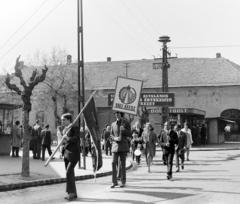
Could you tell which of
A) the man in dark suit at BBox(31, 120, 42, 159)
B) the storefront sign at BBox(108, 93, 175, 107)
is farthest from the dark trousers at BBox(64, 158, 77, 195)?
the storefront sign at BBox(108, 93, 175, 107)

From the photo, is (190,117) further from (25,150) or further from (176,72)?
(25,150)

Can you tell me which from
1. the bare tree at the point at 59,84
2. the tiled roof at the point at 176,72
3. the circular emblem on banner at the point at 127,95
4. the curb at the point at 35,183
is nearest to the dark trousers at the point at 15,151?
the curb at the point at 35,183

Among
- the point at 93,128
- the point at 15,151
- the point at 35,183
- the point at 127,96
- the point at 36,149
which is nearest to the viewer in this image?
the point at 93,128

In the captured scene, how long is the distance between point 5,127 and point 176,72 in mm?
41331

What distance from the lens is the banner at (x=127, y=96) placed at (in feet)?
48.1

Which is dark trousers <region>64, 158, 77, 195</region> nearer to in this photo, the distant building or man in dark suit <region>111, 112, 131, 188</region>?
man in dark suit <region>111, 112, 131, 188</region>

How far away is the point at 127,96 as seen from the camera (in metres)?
15.0

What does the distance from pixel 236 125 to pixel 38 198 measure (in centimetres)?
4966

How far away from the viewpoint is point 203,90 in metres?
61.5

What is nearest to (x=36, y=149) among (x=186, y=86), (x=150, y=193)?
(x=150, y=193)

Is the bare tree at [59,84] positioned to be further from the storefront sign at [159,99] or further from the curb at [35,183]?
the curb at [35,183]

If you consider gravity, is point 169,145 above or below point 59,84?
below

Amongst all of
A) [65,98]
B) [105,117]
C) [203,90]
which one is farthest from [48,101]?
[203,90]

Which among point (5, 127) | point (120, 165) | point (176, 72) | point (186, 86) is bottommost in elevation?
point (120, 165)
